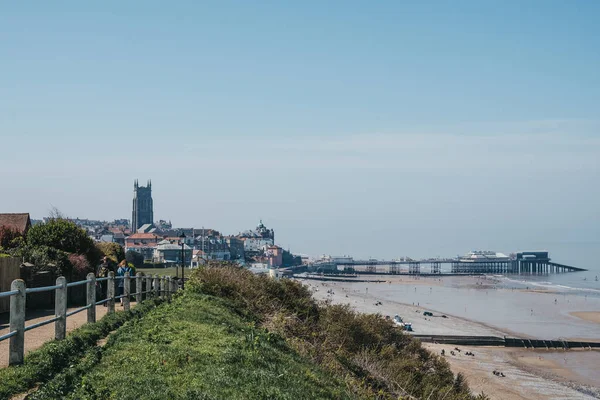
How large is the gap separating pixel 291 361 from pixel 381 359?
8.39 m

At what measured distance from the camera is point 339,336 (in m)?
19.8

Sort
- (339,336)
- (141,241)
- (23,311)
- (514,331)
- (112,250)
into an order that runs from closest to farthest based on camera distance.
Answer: (23,311), (339,336), (112,250), (514,331), (141,241)

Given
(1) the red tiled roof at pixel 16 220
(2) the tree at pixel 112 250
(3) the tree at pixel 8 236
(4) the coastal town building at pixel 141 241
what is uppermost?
(4) the coastal town building at pixel 141 241

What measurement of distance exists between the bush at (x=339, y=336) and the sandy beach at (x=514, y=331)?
13.5ft

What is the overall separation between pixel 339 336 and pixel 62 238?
43.5 ft

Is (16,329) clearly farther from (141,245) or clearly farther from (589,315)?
(141,245)

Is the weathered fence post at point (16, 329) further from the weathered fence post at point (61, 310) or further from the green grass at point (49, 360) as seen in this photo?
the weathered fence post at point (61, 310)

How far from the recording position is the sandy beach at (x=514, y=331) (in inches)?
1430

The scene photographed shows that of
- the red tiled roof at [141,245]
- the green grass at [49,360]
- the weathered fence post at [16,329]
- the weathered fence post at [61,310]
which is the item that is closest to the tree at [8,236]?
the green grass at [49,360]

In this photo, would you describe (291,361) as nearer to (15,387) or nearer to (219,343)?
(219,343)

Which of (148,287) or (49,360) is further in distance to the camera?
(148,287)

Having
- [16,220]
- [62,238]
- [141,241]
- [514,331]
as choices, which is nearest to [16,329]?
[62,238]

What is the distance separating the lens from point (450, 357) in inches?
1795

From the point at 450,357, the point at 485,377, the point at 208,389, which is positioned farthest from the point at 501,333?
the point at 208,389
